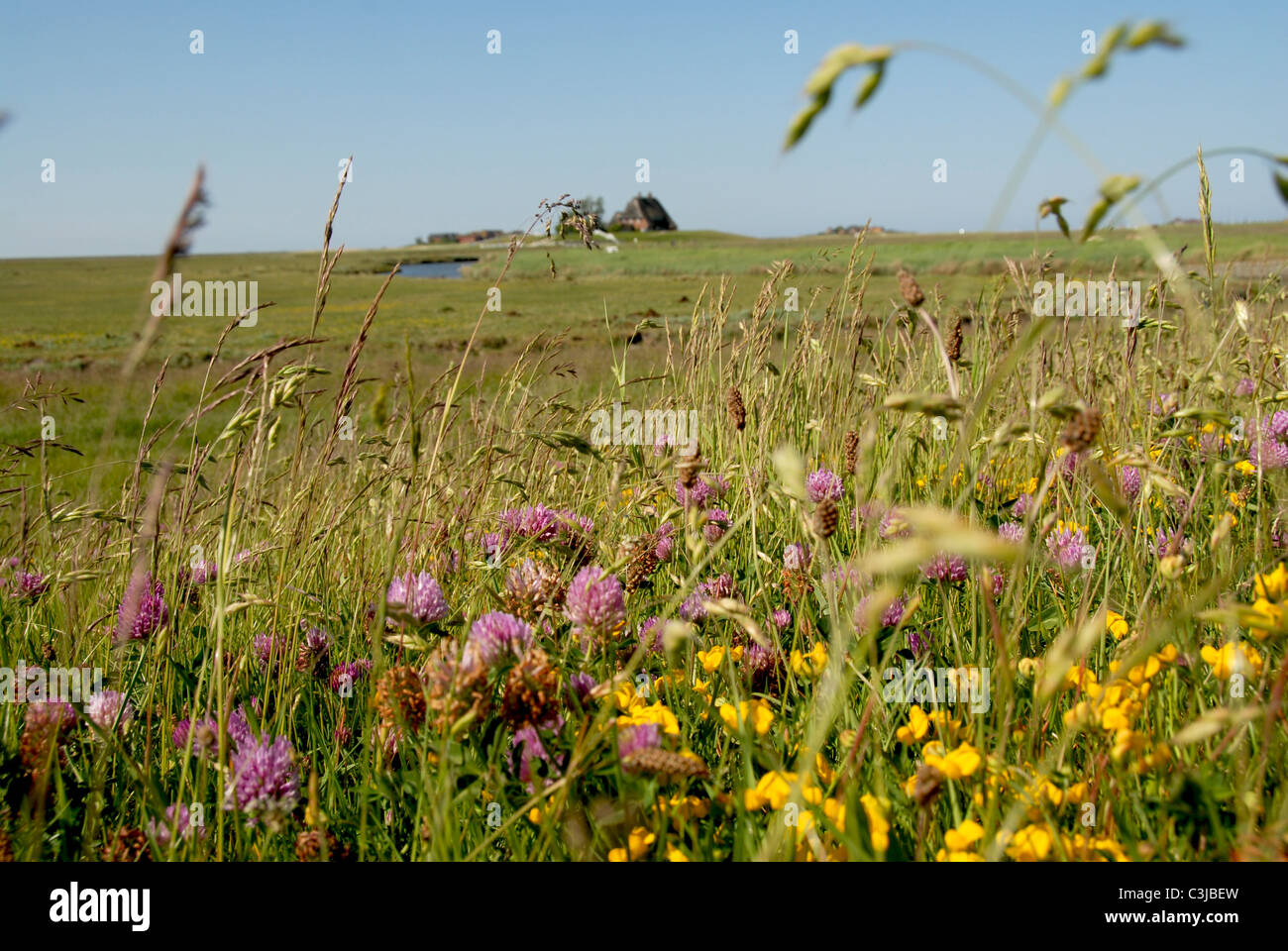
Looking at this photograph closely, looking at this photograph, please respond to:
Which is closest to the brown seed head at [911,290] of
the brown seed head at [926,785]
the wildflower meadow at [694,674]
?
the wildflower meadow at [694,674]

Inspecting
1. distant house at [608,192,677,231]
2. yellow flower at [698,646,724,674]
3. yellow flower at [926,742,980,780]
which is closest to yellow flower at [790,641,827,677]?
yellow flower at [698,646,724,674]

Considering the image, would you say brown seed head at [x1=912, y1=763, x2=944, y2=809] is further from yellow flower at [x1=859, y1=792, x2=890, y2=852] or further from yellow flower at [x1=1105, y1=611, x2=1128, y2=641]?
yellow flower at [x1=1105, y1=611, x2=1128, y2=641]

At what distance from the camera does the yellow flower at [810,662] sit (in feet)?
4.22

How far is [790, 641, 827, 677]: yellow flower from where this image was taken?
1285 mm

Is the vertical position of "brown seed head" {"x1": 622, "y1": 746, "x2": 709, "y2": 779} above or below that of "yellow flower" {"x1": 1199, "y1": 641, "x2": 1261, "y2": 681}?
below

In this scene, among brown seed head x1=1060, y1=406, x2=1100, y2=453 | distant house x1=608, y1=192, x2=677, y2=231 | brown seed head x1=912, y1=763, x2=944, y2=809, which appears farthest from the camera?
distant house x1=608, y1=192, x2=677, y2=231

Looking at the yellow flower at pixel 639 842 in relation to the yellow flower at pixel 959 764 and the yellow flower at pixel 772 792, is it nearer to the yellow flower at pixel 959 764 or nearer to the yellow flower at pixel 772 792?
the yellow flower at pixel 772 792

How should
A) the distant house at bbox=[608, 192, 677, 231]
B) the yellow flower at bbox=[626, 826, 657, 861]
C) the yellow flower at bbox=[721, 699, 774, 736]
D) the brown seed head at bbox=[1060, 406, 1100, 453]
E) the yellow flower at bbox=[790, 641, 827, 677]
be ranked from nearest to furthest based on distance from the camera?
the brown seed head at bbox=[1060, 406, 1100, 453]
the yellow flower at bbox=[626, 826, 657, 861]
the yellow flower at bbox=[721, 699, 774, 736]
the yellow flower at bbox=[790, 641, 827, 677]
the distant house at bbox=[608, 192, 677, 231]

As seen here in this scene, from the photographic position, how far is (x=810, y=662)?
132cm

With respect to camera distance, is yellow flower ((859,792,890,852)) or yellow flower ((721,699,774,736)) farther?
yellow flower ((721,699,774,736))

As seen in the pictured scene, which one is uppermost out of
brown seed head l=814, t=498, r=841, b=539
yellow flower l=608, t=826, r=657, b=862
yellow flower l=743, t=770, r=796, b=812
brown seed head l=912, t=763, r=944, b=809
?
brown seed head l=814, t=498, r=841, b=539

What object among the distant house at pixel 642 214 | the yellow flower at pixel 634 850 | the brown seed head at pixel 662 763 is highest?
the distant house at pixel 642 214
